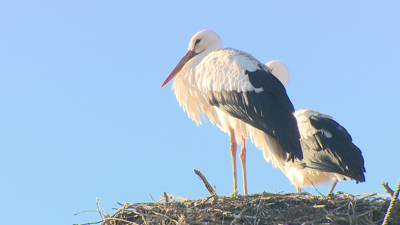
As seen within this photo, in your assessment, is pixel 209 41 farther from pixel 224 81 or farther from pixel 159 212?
pixel 159 212

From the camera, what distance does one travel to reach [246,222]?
12.3 feet

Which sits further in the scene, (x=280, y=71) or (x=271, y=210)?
(x=280, y=71)

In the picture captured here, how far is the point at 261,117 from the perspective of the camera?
187 inches

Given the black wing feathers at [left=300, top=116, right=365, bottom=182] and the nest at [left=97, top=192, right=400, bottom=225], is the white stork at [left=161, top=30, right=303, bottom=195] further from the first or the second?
the nest at [left=97, top=192, right=400, bottom=225]

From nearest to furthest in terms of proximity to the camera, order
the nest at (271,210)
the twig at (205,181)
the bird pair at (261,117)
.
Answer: the nest at (271,210), the twig at (205,181), the bird pair at (261,117)

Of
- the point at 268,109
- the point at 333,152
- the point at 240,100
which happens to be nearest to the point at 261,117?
the point at 268,109

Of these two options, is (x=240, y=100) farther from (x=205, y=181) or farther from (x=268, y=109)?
(x=205, y=181)

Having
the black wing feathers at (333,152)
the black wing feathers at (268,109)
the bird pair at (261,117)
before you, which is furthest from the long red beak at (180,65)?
the black wing feathers at (333,152)

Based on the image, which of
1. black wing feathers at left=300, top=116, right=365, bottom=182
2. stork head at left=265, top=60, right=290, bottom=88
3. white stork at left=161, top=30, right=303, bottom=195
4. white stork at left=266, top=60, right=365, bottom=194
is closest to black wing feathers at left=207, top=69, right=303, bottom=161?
white stork at left=161, top=30, right=303, bottom=195

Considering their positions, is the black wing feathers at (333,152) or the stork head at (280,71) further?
the stork head at (280,71)

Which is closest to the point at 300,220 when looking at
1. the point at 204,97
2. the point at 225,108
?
the point at 225,108

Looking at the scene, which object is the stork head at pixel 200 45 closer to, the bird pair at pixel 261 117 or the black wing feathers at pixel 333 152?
the bird pair at pixel 261 117

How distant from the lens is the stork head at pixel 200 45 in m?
6.28

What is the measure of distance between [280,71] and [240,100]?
2338 mm
